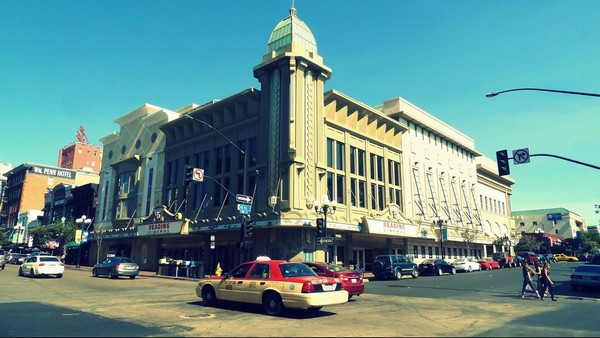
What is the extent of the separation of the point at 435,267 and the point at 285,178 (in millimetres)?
15251

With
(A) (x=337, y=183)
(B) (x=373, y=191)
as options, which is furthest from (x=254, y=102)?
(B) (x=373, y=191)

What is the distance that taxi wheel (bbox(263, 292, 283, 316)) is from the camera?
1137 centimetres

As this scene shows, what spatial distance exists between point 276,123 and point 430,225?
23.8 m

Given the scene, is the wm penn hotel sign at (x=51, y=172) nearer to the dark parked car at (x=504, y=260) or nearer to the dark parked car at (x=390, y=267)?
the dark parked car at (x=390, y=267)

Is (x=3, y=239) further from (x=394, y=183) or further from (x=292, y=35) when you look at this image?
(x=394, y=183)

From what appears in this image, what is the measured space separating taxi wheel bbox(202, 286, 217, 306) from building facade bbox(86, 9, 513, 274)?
988 centimetres

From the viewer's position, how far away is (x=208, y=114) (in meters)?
39.7

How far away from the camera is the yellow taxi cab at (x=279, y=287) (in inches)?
432

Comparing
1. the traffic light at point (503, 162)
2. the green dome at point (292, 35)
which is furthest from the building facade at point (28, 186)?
the traffic light at point (503, 162)

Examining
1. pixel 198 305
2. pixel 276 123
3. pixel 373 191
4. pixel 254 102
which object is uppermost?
pixel 254 102

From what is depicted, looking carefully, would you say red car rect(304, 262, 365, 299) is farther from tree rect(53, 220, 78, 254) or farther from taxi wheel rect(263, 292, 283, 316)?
tree rect(53, 220, 78, 254)

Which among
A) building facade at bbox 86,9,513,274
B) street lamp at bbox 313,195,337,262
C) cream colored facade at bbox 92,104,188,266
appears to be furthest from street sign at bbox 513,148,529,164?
cream colored facade at bbox 92,104,188,266

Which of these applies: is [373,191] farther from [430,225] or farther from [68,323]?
[68,323]

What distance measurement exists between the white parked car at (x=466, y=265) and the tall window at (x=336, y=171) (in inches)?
532
